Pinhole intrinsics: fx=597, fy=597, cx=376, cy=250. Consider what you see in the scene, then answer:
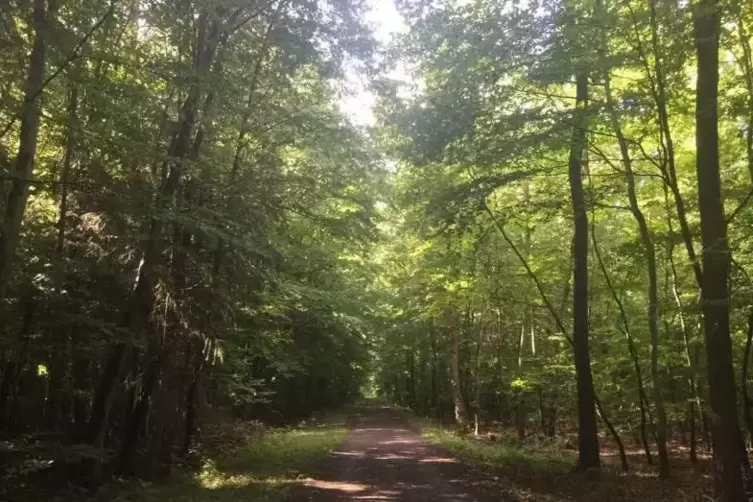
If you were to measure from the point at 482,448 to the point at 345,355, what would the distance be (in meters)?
18.2

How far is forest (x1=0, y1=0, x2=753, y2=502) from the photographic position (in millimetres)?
8086

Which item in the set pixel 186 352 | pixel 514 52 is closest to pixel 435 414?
pixel 186 352

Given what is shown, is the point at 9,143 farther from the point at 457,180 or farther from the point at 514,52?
the point at 457,180

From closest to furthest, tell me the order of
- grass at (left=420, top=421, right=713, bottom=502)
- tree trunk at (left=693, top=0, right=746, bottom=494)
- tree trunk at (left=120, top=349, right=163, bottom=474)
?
1. tree trunk at (left=693, top=0, right=746, bottom=494)
2. grass at (left=420, top=421, right=713, bottom=502)
3. tree trunk at (left=120, top=349, right=163, bottom=474)

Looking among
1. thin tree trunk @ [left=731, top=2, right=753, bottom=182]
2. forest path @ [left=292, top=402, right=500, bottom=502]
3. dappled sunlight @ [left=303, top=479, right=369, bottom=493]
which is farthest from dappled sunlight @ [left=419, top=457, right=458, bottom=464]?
thin tree trunk @ [left=731, top=2, right=753, bottom=182]

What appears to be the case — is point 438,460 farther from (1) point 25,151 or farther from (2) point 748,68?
(1) point 25,151

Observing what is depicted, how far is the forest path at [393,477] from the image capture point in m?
10.3

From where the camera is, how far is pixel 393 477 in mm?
12445

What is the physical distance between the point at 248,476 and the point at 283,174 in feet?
22.3

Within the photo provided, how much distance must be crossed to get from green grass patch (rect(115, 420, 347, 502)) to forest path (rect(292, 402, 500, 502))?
484 mm

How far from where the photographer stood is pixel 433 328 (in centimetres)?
3241

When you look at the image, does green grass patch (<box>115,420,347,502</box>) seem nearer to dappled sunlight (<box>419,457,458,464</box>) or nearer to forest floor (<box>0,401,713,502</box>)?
forest floor (<box>0,401,713,502</box>)

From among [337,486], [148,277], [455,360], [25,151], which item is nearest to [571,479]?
[337,486]

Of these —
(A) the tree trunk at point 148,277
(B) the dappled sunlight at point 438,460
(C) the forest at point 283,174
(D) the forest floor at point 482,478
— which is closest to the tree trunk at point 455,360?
(C) the forest at point 283,174
